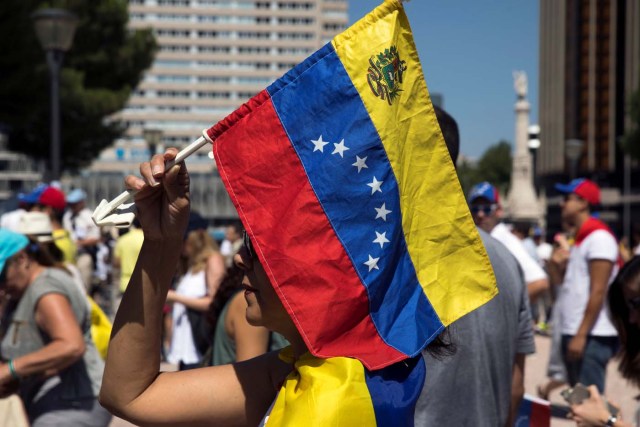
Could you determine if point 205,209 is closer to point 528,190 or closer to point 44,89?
point 528,190

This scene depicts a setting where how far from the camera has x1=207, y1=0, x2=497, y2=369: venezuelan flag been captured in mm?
2023

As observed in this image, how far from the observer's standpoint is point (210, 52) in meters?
132

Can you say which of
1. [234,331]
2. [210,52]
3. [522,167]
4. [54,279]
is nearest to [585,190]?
[234,331]

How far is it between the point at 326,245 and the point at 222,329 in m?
2.23

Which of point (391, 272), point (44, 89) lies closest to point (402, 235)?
point (391, 272)

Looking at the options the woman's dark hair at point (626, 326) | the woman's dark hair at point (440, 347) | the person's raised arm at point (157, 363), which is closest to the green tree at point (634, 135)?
the woman's dark hair at point (626, 326)

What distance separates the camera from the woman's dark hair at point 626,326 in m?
3.56

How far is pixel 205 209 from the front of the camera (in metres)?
81.9

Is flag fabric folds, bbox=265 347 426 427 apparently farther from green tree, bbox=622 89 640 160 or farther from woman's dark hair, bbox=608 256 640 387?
green tree, bbox=622 89 640 160

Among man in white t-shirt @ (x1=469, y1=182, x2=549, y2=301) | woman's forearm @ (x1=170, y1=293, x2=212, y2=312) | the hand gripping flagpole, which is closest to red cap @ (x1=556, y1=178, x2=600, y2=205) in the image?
man in white t-shirt @ (x1=469, y1=182, x2=549, y2=301)

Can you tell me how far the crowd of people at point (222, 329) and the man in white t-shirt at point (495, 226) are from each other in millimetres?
11

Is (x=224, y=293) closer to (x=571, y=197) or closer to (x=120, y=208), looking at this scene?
(x=120, y=208)

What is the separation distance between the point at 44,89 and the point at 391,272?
27.2 m

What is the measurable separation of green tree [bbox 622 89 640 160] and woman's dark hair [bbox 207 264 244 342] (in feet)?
162
